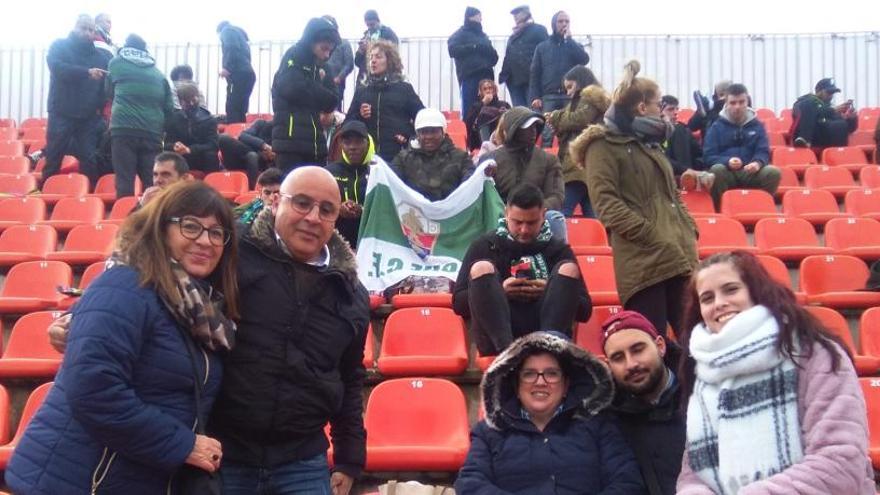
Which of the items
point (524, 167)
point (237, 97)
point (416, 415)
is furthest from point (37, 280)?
point (237, 97)

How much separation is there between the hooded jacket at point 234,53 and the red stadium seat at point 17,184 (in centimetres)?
305

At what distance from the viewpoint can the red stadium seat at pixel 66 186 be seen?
9.91 metres

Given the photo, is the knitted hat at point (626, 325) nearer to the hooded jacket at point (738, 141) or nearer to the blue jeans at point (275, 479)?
the blue jeans at point (275, 479)

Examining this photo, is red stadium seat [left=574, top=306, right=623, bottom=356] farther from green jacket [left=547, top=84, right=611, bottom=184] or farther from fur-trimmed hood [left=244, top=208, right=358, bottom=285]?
fur-trimmed hood [left=244, top=208, right=358, bottom=285]

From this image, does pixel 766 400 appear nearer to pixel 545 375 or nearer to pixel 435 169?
pixel 545 375

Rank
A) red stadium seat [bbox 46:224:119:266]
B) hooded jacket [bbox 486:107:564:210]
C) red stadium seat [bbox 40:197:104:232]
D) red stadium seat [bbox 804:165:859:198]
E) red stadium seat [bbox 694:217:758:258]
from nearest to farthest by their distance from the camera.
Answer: hooded jacket [bbox 486:107:564:210]
red stadium seat [bbox 694:217:758:258]
red stadium seat [bbox 46:224:119:266]
red stadium seat [bbox 40:197:104:232]
red stadium seat [bbox 804:165:859:198]

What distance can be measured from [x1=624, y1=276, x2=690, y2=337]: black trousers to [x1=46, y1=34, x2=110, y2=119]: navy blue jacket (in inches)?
254

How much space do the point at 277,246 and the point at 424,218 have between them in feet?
12.7

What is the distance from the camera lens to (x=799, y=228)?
7.59m

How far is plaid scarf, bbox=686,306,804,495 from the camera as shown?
2.81m

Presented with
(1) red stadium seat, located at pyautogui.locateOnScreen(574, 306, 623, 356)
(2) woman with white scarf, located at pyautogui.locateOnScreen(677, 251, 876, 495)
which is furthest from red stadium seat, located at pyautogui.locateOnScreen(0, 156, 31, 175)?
(2) woman with white scarf, located at pyautogui.locateOnScreen(677, 251, 876, 495)

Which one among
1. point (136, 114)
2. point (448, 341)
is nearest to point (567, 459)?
point (448, 341)

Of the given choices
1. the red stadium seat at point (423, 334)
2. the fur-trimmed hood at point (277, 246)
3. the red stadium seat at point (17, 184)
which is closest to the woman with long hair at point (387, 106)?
the red stadium seat at point (423, 334)

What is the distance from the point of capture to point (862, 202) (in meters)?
8.68
